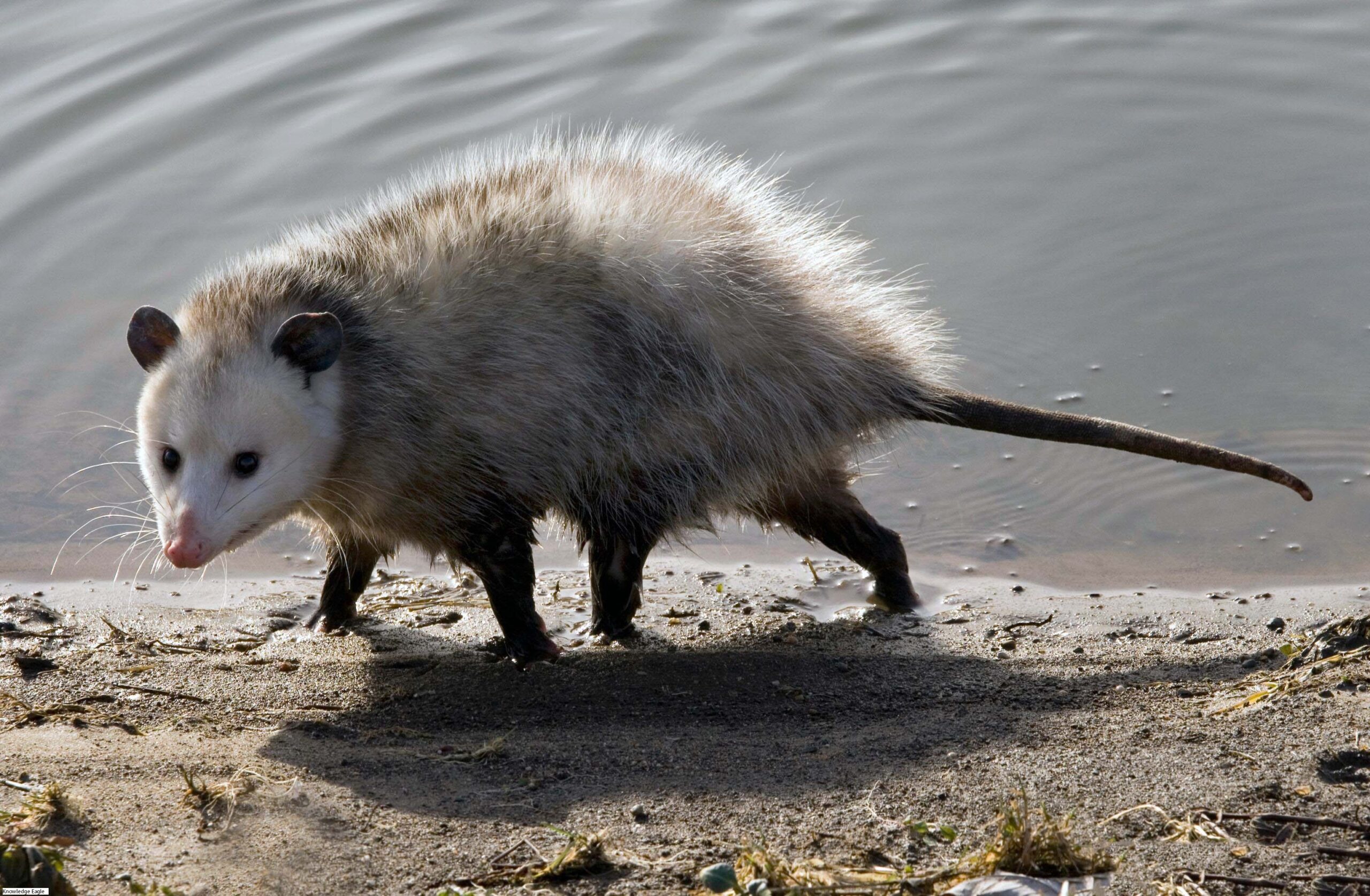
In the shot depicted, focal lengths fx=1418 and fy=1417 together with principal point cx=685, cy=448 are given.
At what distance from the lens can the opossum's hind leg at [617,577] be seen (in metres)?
3.48

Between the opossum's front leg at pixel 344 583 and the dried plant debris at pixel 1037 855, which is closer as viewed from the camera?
the dried plant debris at pixel 1037 855

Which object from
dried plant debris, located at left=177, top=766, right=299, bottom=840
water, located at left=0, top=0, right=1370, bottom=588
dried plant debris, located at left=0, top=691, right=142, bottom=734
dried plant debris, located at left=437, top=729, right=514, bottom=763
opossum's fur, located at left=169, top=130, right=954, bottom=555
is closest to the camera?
dried plant debris, located at left=177, top=766, right=299, bottom=840

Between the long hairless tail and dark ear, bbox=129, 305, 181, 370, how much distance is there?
1792 millimetres

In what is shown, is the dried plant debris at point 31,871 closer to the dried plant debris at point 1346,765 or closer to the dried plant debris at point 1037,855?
the dried plant debris at point 1037,855

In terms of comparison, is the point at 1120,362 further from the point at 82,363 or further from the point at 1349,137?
the point at 82,363

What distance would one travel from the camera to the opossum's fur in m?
3.18

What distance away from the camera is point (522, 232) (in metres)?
3.31

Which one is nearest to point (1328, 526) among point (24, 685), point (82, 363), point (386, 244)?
point (386, 244)

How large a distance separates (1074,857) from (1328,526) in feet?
8.16

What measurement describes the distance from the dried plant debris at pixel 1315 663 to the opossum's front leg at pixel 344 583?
2.02 metres

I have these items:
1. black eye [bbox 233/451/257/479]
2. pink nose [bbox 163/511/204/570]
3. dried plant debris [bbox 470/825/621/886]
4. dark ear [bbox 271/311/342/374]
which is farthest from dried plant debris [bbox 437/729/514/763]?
dark ear [bbox 271/311/342/374]

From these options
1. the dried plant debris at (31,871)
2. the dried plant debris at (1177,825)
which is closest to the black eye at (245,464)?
the dried plant debris at (31,871)

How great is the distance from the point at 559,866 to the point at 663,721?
34.7 inches

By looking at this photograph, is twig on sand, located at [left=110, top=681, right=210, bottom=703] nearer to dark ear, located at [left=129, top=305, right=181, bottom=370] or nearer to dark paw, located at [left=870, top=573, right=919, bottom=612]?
dark ear, located at [left=129, top=305, right=181, bottom=370]
